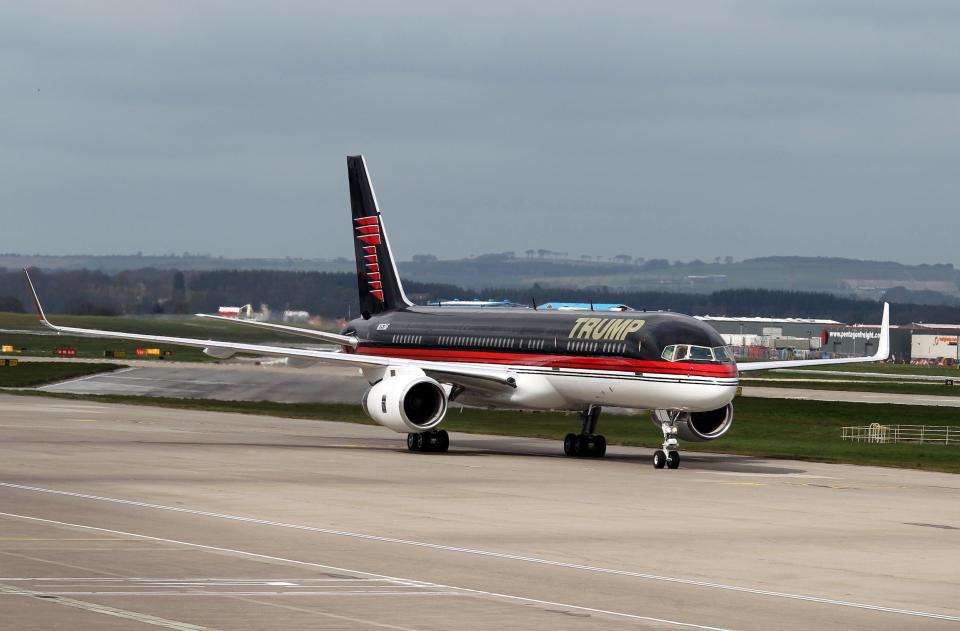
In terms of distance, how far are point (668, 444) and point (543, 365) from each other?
17.8 ft

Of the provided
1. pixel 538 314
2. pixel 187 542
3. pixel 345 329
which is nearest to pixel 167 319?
pixel 345 329

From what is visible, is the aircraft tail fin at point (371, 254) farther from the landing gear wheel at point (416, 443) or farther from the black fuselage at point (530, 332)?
the landing gear wheel at point (416, 443)

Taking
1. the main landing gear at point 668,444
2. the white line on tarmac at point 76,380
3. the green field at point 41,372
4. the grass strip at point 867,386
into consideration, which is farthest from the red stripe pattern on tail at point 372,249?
the grass strip at point 867,386

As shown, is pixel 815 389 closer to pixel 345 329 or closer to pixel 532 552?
pixel 345 329

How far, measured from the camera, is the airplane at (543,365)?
141 ft

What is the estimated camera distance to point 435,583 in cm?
2070

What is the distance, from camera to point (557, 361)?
152 feet

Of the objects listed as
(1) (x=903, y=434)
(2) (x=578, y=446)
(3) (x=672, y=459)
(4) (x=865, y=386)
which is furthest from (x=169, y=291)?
(3) (x=672, y=459)

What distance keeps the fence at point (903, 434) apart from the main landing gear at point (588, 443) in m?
19.0

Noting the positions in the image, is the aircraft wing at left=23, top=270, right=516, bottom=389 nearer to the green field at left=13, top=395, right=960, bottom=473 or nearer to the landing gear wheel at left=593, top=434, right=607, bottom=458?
the landing gear wheel at left=593, top=434, right=607, bottom=458

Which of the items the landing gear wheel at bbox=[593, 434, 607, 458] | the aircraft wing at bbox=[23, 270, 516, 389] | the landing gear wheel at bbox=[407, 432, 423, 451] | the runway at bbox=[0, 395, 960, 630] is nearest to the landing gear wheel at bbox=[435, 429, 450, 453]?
the landing gear wheel at bbox=[407, 432, 423, 451]

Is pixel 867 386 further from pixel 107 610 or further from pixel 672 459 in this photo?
pixel 107 610

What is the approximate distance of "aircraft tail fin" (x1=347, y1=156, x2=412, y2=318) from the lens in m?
56.7

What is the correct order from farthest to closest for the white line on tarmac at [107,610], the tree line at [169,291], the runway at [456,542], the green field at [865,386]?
the tree line at [169,291] < the green field at [865,386] < the runway at [456,542] < the white line on tarmac at [107,610]
